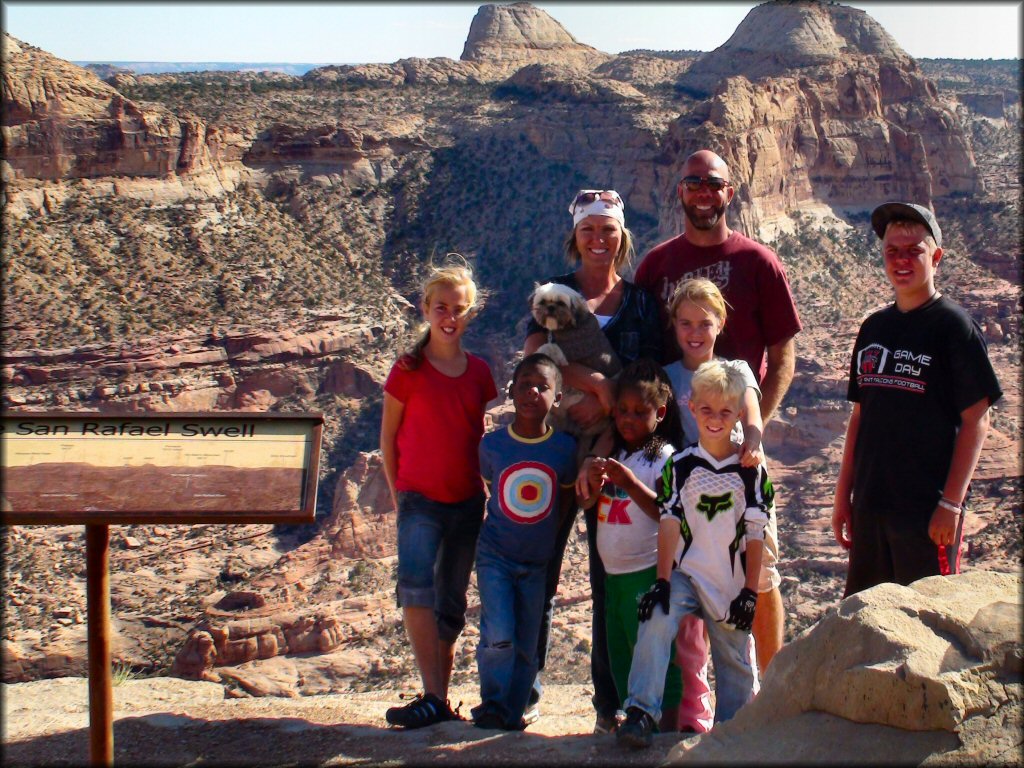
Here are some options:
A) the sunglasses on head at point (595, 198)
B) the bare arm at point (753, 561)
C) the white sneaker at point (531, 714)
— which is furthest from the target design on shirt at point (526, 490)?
the sunglasses on head at point (595, 198)

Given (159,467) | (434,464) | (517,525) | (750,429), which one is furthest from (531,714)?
(159,467)

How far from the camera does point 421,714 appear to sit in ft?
17.9

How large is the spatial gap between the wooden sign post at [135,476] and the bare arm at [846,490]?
103 inches

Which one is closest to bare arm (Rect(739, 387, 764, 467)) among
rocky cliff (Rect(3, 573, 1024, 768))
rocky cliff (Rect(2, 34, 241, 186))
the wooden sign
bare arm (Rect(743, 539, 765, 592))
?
bare arm (Rect(743, 539, 765, 592))

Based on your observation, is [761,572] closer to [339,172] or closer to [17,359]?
[17,359]

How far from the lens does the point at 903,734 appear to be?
3.88 metres

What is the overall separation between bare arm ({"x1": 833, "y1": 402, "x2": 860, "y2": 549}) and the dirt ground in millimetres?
1478

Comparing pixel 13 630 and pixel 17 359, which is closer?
pixel 13 630

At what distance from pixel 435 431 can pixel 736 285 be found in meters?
1.69

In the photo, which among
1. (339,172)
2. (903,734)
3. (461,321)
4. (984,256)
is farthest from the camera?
(339,172)

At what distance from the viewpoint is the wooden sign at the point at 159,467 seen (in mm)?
4285

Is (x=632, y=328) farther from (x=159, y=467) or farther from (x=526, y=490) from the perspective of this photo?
(x=159, y=467)

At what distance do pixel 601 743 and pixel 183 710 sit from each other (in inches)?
99.2

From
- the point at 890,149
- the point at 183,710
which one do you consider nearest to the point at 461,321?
the point at 183,710
